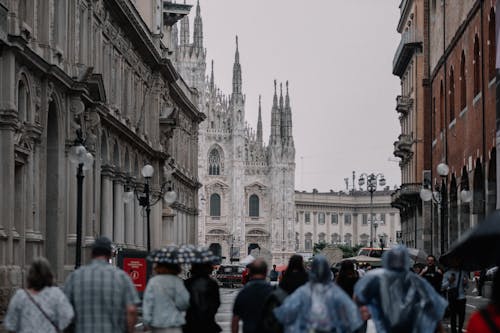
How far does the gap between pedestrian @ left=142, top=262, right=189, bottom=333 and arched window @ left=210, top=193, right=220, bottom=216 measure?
13206cm

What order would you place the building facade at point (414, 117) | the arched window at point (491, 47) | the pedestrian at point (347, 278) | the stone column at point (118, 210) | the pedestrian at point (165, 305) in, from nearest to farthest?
the pedestrian at point (165, 305) < the pedestrian at point (347, 278) < the arched window at point (491, 47) < the stone column at point (118, 210) < the building facade at point (414, 117)

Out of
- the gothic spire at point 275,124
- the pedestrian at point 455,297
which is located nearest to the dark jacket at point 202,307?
the pedestrian at point 455,297

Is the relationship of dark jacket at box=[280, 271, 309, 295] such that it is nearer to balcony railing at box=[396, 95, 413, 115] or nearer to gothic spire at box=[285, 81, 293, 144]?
balcony railing at box=[396, 95, 413, 115]

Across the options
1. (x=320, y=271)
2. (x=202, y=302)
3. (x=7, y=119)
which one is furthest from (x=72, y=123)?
(x=320, y=271)

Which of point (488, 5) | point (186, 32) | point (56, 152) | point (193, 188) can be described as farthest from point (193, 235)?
point (186, 32)

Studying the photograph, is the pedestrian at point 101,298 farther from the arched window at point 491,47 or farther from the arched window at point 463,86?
the arched window at point 463,86

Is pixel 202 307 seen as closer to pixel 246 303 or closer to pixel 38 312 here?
pixel 246 303

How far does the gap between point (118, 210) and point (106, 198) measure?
3.70 meters

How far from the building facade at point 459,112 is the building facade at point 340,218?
4365 inches

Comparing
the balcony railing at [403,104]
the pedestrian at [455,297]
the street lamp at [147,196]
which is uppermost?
the balcony railing at [403,104]

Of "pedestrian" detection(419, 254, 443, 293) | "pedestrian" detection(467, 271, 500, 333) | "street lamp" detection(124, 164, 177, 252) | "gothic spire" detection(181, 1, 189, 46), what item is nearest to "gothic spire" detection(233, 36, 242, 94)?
"gothic spire" detection(181, 1, 189, 46)

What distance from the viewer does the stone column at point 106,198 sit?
43.4 meters

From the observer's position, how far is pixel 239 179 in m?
144

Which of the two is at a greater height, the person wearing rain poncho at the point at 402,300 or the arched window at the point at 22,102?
the arched window at the point at 22,102
